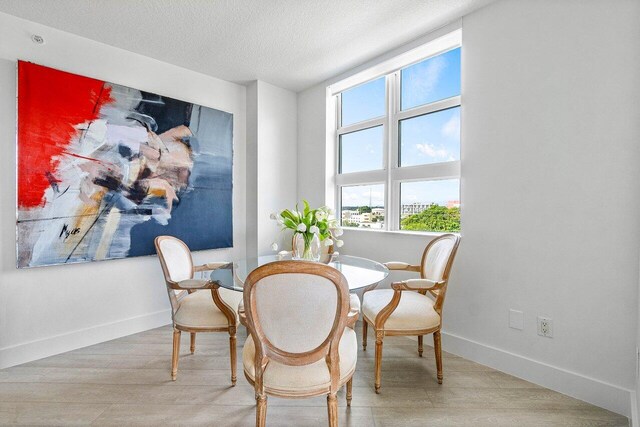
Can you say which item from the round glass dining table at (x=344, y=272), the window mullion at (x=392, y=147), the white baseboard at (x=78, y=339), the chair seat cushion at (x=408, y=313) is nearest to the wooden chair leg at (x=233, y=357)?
the round glass dining table at (x=344, y=272)

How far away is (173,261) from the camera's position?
2.37 m

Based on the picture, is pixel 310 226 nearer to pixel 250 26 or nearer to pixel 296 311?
pixel 296 311

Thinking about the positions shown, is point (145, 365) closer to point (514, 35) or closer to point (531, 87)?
point (531, 87)

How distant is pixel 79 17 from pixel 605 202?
3.91 meters

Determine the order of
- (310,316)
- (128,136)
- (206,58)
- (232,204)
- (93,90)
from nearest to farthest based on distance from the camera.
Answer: (310,316)
(93,90)
(128,136)
(206,58)
(232,204)

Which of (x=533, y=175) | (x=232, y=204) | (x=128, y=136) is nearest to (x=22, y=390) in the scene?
(x=128, y=136)

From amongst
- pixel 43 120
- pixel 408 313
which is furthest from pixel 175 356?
pixel 43 120

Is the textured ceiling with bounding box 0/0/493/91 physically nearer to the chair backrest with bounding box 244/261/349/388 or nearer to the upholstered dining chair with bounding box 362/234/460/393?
the upholstered dining chair with bounding box 362/234/460/393

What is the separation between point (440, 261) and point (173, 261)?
1.98 meters

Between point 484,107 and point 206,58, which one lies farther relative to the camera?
point 206,58

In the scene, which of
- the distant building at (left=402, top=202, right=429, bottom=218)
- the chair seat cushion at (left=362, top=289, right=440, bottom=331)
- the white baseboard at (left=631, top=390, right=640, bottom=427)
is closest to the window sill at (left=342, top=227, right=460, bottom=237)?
the distant building at (left=402, top=202, right=429, bottom=218)

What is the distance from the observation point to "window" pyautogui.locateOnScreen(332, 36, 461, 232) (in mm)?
2814

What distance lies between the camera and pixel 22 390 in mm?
2037

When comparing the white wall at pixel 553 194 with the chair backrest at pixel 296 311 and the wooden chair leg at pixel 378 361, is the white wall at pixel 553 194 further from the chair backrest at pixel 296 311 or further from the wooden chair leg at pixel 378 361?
the chair backrest at pixel 296 311
